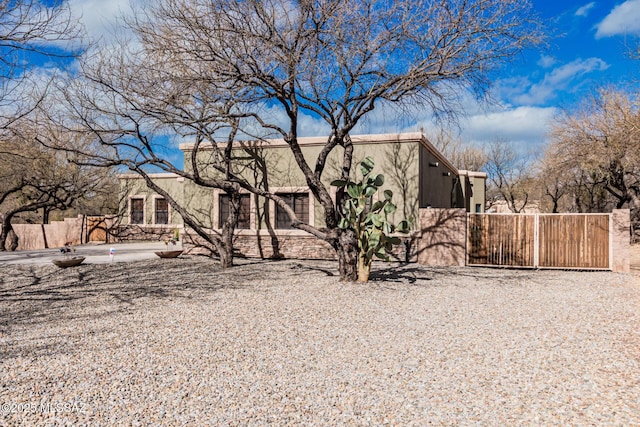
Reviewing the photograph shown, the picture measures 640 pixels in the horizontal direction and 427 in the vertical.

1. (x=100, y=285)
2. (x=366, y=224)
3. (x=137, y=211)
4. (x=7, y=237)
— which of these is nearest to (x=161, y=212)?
(x=137, y=211)

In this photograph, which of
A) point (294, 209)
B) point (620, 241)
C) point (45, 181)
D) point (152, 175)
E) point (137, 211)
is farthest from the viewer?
point (137, 211)

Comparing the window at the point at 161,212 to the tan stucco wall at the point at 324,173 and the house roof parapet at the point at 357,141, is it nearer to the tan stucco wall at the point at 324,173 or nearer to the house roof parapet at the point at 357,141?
the tan stucco wall at the point at 324,173

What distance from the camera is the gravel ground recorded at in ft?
12.3

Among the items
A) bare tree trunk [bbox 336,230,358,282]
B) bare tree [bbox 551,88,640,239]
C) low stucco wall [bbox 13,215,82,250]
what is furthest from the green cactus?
low stucco wall [bbox 13,215,82,250]

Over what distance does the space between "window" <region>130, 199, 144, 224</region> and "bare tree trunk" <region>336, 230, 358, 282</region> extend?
64.4 ft

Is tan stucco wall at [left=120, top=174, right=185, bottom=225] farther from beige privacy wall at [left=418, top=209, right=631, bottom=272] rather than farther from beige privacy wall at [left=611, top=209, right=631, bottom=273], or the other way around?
beige privacy wall at [left=611, top=209, right=631, bottom=273]

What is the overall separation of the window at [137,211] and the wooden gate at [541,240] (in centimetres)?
1976

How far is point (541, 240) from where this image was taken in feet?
44.4

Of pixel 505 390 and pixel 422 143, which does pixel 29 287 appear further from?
pixel 422 143

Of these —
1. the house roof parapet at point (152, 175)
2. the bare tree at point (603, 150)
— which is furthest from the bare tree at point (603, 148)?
the house roof parapet at point (152, 175)

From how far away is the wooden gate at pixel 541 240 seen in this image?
42.7ft

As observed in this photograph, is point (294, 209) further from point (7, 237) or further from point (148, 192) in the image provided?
point (7, 237)

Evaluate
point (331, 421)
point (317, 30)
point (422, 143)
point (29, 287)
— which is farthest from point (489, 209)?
point (331, 421)

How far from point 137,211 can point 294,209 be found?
48.7 feet
